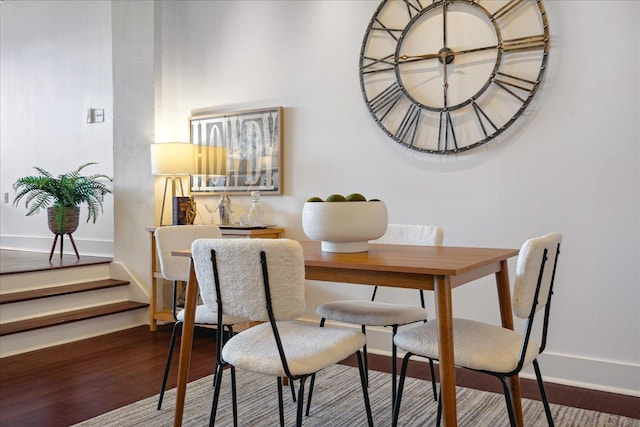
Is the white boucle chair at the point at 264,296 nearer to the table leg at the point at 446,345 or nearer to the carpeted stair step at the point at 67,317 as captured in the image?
the table leg at the point at 446,345

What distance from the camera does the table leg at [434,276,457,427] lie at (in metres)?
1.59

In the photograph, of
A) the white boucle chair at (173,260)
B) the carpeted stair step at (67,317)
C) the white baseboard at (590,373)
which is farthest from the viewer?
the carpeted stair step at (67,317)

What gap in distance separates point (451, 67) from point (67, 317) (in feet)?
9.92

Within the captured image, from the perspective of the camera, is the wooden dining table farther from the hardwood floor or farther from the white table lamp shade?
the white table lamp shade

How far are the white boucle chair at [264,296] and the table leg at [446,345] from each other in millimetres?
344

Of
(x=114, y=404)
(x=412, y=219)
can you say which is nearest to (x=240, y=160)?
A: (x=412, y=219)

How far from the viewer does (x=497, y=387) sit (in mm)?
2799

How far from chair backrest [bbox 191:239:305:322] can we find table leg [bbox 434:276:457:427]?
1.36 feet

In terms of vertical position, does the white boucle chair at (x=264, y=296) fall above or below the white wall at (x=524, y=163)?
below

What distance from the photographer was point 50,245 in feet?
18.1

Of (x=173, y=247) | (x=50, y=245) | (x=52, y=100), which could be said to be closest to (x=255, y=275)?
(x=173, y=247)

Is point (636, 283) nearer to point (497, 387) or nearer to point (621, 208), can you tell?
point (621, 208)

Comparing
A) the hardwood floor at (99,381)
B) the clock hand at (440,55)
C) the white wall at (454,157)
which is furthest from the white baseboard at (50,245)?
the clock hand at (440,55)

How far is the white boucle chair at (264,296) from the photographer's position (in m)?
1.63
